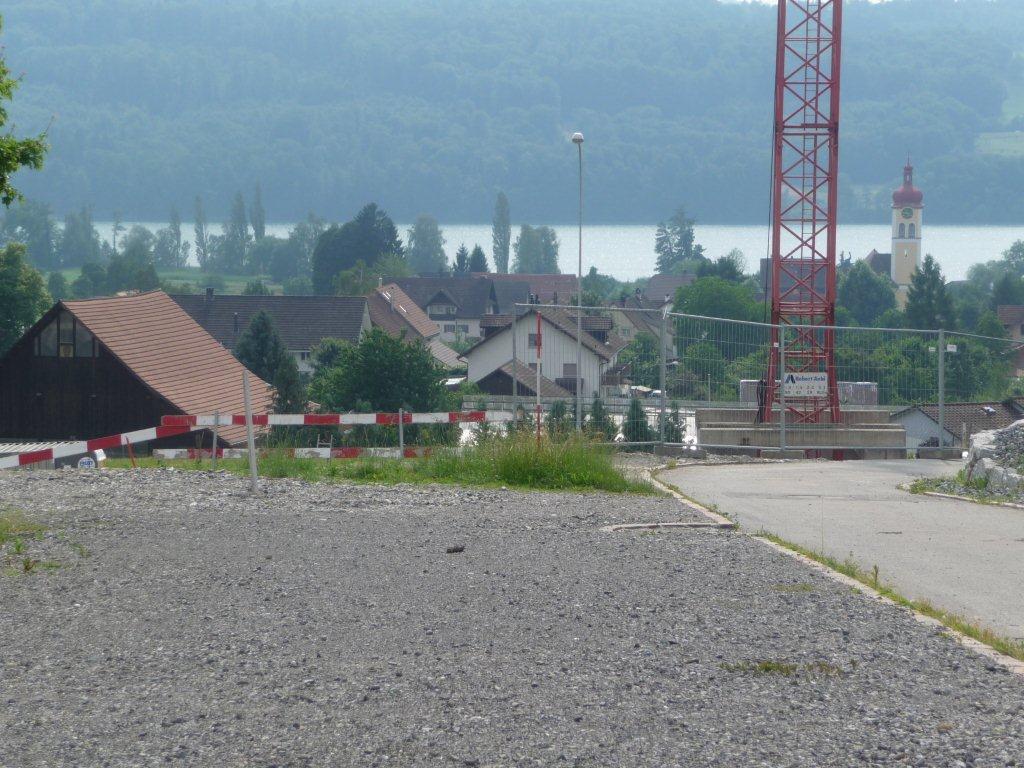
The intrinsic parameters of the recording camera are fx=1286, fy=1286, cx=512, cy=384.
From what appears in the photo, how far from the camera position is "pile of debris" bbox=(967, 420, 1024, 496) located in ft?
45.2

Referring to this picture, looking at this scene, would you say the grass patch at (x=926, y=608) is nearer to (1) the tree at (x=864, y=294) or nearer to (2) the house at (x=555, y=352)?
(2) the house at (x=555, y=352)

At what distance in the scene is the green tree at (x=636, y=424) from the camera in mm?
20703

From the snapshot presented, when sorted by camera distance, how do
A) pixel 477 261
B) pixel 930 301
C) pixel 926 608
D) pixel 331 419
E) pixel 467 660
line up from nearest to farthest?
pixel 467 660, pixel 926 608, pixel 331 419, pixel 930 301, pixel 477 261

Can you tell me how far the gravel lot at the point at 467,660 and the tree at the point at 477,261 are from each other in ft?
603

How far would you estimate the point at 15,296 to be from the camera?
70.2 m

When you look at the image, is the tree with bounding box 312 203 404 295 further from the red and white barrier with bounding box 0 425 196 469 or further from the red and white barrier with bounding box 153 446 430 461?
the red and white barrier with bounding box 0 425 196 469

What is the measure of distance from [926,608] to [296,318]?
89294 mm

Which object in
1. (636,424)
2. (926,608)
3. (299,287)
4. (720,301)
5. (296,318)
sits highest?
(299,287)

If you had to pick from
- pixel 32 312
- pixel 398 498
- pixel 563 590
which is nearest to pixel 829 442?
pixel 398 498

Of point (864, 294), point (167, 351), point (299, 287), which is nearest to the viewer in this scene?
point (167, 351)

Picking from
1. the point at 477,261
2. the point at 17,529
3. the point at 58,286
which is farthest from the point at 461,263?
the point at 17,529

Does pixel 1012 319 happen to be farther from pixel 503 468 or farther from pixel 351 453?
pixel 503 468

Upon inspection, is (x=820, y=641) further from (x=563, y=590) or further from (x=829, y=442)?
(x=829, y=442)

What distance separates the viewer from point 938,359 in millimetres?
21531
